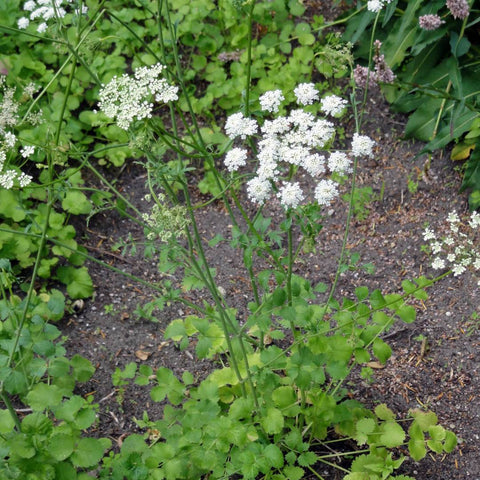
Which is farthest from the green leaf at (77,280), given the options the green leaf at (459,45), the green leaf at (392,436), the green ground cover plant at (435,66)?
the green leaf at (459,45)

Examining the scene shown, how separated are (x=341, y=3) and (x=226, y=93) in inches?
43.2

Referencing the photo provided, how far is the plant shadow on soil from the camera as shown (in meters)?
2.80

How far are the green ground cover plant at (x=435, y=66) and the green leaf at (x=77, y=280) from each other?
197cm

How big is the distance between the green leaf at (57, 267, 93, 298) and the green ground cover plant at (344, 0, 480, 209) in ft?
6.46

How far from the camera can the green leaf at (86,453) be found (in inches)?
77.2

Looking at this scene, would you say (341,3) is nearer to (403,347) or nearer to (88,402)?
(403,347)

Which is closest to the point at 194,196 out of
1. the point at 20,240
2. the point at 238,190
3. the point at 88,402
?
the point at 238,190

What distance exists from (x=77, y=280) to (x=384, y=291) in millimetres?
1612

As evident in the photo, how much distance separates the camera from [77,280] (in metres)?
3.29

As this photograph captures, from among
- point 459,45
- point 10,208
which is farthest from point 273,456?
point 459,45

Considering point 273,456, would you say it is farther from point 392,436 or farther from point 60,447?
point 60,447

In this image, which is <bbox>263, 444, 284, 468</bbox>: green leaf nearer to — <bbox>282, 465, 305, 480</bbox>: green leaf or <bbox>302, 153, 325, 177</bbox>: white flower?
<bbox>282, 465, 305, 480</bbox>: green leaf

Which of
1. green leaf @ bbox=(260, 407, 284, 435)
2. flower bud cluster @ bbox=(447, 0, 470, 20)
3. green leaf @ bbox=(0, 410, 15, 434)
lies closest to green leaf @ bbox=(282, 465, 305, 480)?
green leaf @ bbox=(260, 407, 284, 435)

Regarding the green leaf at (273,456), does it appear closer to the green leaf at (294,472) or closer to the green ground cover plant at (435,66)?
the green leaf at (294,472)
